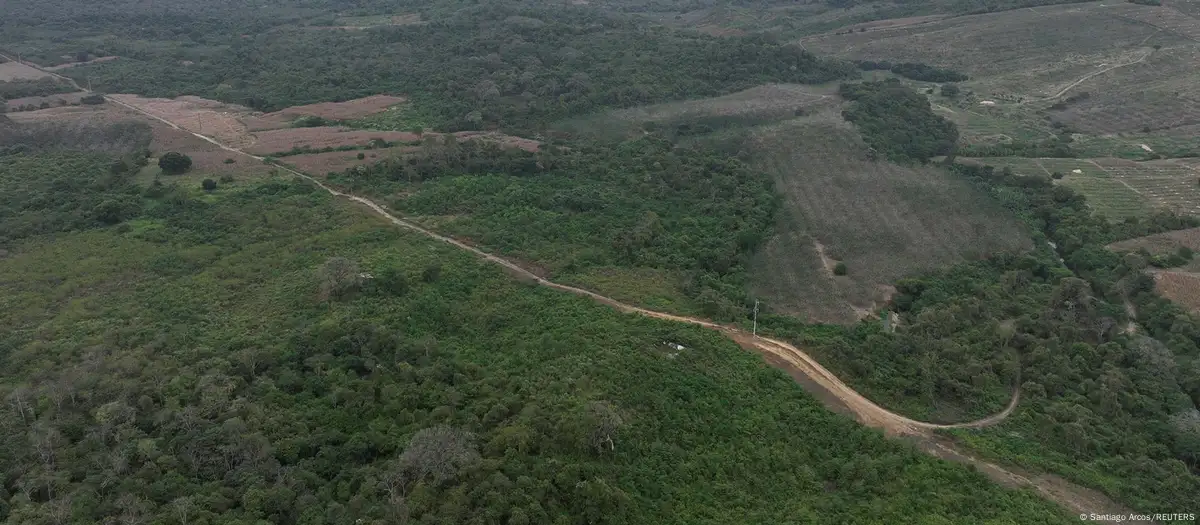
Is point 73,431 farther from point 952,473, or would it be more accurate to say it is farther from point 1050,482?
point 1050,482

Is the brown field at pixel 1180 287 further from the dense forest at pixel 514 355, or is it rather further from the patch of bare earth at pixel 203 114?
the patch of bare earth at pixel 203 114

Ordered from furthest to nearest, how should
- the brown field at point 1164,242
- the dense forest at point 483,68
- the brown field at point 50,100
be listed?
the dense forest at point 483,68 → the brown field at point 50,100 → the brown field at point 1164,242

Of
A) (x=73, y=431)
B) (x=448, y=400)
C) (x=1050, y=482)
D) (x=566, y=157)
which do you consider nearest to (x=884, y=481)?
(x=1050, y=482)

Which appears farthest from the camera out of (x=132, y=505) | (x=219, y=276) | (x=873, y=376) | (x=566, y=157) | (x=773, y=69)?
(x=773, y=69)

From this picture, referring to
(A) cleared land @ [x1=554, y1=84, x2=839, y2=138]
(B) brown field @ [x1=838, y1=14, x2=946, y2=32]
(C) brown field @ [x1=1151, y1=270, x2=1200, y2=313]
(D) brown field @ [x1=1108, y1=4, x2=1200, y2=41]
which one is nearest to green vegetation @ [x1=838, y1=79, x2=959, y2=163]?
(A) cleared land @ [x1=554, y1=84, x2=839, y2=138]

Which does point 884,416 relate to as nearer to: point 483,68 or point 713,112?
point 713,112

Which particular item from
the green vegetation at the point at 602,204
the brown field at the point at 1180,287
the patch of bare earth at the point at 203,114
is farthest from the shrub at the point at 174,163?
the brown field at the point at 1180,287

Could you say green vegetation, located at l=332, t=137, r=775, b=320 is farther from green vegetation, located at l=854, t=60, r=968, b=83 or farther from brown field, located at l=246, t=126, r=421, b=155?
green vegetation, located at l=854, t=60, r=968, b=83
